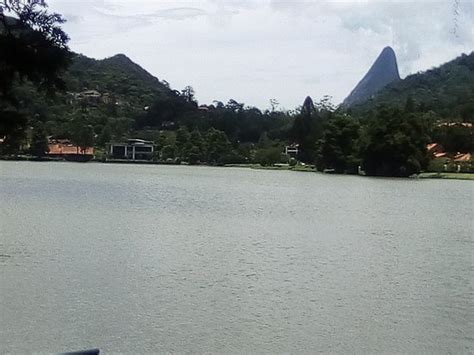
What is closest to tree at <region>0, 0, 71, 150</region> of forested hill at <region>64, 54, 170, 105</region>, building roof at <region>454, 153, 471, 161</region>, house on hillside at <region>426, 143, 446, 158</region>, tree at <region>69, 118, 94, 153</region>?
building roof at <region>454, 153, 471, 161</region>

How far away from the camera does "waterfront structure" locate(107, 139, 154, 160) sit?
314ft

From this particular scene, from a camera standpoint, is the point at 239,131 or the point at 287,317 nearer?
the point at 287,317

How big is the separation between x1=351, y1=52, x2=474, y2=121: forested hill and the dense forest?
221mm

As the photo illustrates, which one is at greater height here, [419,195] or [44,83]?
[44,83]

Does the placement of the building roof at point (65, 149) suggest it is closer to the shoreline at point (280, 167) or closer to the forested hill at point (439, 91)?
the shoreline at point (280, 167)

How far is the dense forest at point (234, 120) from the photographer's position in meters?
7.44

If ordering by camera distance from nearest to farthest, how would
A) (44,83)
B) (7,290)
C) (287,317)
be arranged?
(44,83), (287,317), (7,290)

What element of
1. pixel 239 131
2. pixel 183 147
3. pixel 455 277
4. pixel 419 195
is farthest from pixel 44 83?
pixel 239 131

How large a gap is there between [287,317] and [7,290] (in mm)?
5193

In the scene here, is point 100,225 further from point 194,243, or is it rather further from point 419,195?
point 419,195

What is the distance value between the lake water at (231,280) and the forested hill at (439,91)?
211ft

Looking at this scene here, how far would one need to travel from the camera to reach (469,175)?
63.5 metres

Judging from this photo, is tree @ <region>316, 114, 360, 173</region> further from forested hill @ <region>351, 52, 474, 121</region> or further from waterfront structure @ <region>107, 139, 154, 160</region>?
waterfront structure @ <region>107, 139, 154, 160</region>

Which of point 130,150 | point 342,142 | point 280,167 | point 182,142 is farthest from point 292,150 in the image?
point 342,142
